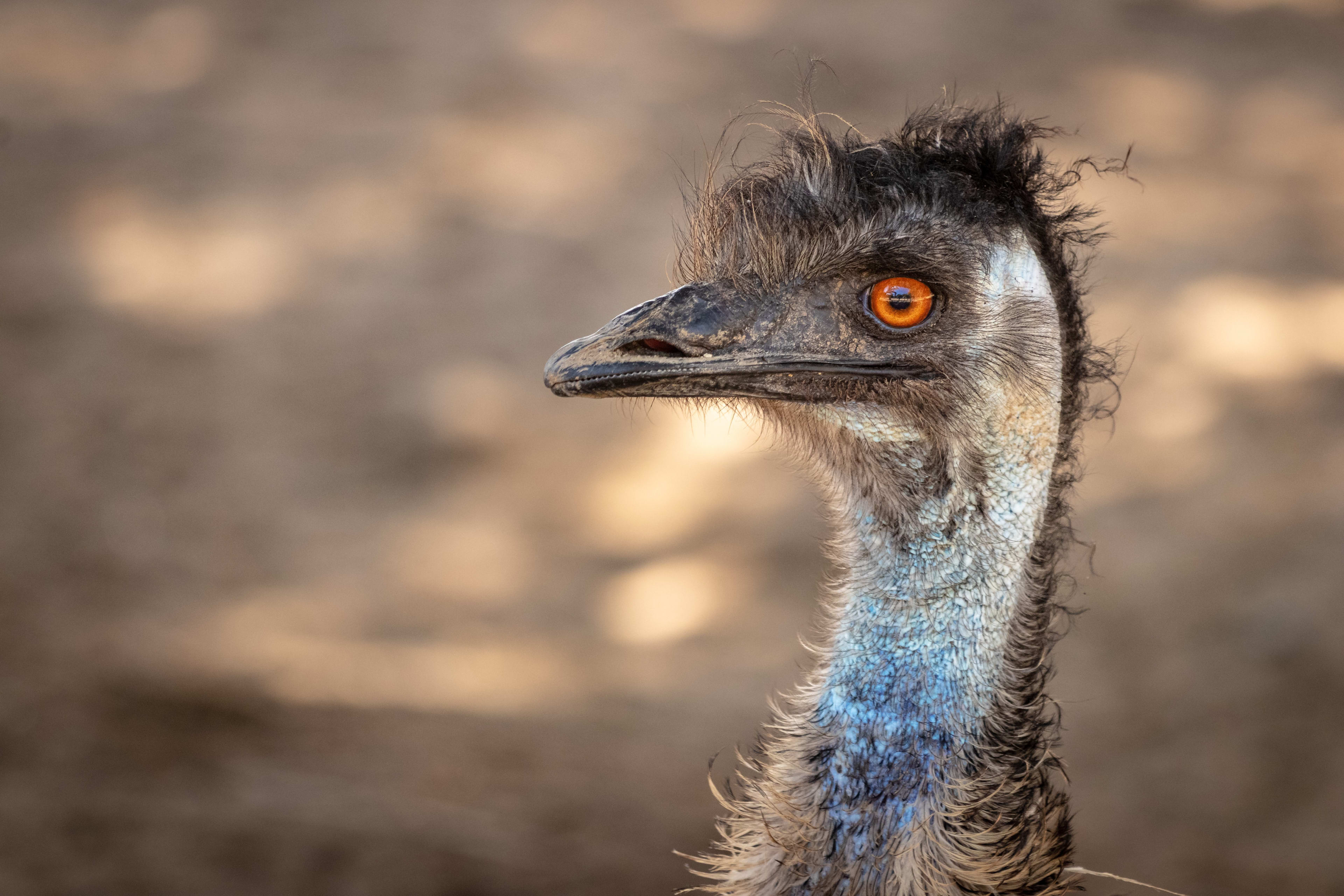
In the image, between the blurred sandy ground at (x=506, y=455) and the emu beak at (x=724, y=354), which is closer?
the emu beak at (x=724, y=354)

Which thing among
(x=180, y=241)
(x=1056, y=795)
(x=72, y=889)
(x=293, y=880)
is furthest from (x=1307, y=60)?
(x=72, y=889)

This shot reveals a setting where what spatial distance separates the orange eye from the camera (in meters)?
1.71

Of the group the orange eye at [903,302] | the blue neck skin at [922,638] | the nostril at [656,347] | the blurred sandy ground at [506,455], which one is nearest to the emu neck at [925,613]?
the blue neck skin at [922,638]

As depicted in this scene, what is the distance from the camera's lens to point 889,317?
1.72m

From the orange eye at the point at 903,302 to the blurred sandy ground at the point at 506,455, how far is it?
5.20 feet

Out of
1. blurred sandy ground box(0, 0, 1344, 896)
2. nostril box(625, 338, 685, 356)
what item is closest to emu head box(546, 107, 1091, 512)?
nostril box(625, 338, 685, 356)

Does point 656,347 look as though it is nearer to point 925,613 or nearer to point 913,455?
point 913,455

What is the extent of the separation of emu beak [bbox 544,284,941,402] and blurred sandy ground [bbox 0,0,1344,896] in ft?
5.09

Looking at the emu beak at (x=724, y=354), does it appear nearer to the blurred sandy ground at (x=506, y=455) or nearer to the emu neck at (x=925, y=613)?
the emu neck at (x=925, y=613)

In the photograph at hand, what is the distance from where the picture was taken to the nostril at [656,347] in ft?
5.53

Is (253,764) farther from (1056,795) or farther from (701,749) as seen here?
(1056,795)

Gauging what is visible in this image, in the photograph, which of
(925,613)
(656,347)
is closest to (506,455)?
(656,347)

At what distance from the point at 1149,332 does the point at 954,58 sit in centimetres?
148

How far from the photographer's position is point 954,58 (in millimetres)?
4961
